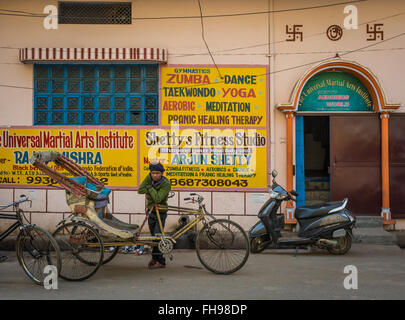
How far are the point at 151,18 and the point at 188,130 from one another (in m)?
2.37

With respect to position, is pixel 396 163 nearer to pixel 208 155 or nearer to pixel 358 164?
pixel 358 164

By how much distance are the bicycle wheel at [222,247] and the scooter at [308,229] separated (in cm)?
139

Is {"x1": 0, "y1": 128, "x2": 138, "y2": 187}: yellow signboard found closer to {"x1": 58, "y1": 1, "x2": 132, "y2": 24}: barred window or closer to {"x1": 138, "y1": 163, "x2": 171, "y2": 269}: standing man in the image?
{"x1": 58, "y1": 1, "x2": 132, "y2": 24}: barred window

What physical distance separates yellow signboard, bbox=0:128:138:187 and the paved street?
2.05 metres

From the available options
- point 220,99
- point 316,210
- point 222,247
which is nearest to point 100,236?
point 222,247

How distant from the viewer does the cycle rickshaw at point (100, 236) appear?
20.5 feet

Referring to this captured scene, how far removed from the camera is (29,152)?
9.44 m

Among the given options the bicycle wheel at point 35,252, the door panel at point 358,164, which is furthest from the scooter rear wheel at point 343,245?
the bicycle wheel at point 35,252

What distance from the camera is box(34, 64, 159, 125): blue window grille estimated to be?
9.48 metres

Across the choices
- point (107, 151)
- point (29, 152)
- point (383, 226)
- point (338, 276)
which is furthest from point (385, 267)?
point (29, 152)

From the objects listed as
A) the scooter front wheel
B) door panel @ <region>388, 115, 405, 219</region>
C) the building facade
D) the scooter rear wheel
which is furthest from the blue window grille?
door panel @ <region>388, 115, 405, 219</region>

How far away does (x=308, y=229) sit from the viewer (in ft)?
26.0
